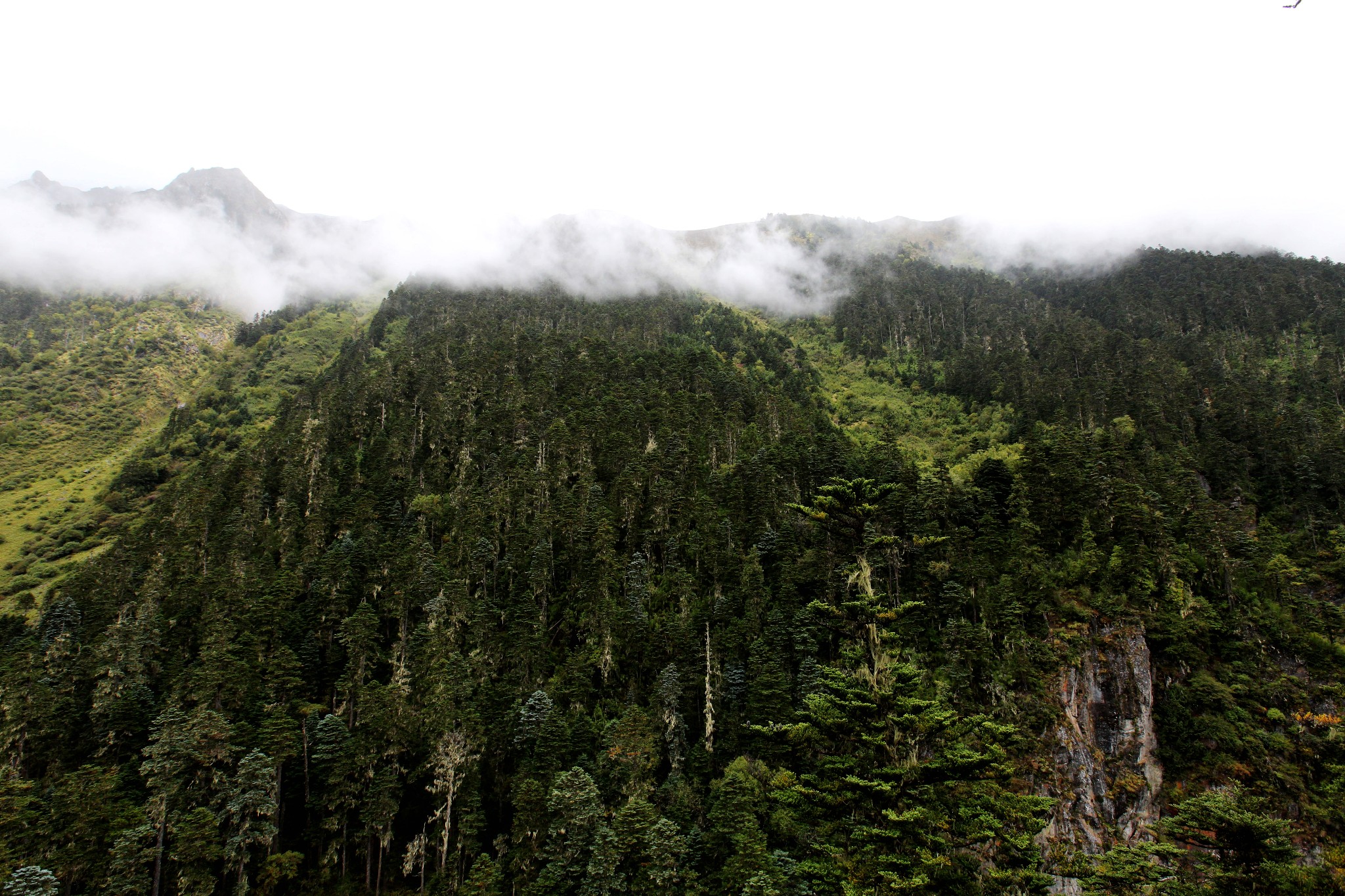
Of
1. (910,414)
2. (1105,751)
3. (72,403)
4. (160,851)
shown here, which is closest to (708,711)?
(1105,751)

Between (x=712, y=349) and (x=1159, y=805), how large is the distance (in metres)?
103

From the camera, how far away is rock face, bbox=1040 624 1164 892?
160 ft

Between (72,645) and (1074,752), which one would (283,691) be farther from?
(1074,752)

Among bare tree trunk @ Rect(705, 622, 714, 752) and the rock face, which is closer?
the rock face

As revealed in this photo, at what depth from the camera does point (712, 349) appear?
135125 mm

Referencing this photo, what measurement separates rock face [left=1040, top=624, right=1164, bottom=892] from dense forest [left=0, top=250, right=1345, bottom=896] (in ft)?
0.84

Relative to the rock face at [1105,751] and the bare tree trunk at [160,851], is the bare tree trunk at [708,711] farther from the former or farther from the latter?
the bare tree trunk at [160,851]

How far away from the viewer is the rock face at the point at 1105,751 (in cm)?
4888

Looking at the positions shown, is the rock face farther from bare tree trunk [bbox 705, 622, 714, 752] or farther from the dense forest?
bare tree trunk [bbox 705, 622, 714, 752]

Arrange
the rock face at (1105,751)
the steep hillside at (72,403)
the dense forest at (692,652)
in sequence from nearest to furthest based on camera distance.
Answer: the dense forest at (692,652) < the rock face at (1105,751) < the steep hillside at (72,403)

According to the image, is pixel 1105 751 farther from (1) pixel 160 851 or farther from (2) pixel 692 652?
(1) pixel 160 851

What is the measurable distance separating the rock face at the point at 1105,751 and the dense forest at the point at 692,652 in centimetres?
25

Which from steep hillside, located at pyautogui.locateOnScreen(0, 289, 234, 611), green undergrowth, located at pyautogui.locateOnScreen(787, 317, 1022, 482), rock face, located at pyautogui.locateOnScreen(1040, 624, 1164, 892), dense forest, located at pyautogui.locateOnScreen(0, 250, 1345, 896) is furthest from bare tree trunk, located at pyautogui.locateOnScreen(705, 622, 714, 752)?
steep hillside, located at pyautogui.locateOnScreen(0, 289, 234, 611)

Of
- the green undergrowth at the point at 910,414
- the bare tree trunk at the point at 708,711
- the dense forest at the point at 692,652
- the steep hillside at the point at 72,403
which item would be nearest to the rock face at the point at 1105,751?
the dense forest at the point at 692,652
